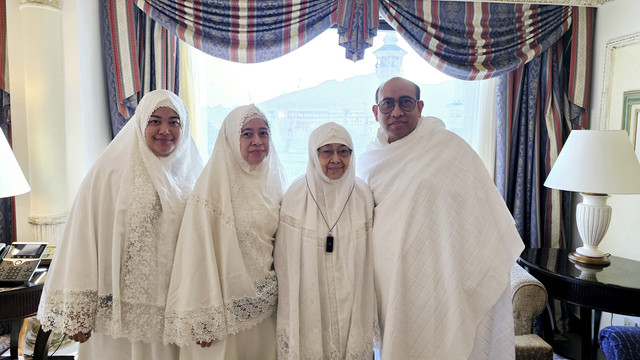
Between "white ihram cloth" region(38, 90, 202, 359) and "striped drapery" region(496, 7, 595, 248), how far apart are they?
242 centimetres

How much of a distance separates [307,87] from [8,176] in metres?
1.89

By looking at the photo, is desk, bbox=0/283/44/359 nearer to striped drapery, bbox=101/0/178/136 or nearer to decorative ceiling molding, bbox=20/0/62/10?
striped drapery, bbox=101/0/178/136

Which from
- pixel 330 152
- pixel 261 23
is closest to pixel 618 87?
pixel 330 152

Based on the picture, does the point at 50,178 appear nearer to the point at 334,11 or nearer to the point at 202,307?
the point at 202,307

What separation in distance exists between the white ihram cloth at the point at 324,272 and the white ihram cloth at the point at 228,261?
82 mm

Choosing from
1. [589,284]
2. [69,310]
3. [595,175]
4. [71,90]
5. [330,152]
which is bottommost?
[589,284]

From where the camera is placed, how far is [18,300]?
6.05 feet

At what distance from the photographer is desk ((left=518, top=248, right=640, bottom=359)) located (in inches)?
80.8

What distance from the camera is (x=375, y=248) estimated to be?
5.38 ft

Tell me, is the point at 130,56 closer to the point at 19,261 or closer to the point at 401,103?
the point at 19,261

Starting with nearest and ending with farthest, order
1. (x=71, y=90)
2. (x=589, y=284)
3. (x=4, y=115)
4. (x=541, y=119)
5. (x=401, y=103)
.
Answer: (x=401, y=103) → (x=589, y=284) → (x=71, y=90) → (x=4, y=115) → (x=541, y=119)

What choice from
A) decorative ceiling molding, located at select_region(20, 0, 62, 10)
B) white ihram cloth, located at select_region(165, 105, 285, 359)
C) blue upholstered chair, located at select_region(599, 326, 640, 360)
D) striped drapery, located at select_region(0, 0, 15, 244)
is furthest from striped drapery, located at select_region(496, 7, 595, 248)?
striped drapery, located at select_region(0, 0, 15, 244)

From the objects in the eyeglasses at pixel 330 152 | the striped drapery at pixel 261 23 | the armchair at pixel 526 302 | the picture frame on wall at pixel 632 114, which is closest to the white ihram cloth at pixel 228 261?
the eyeglasses at pixel 330 152

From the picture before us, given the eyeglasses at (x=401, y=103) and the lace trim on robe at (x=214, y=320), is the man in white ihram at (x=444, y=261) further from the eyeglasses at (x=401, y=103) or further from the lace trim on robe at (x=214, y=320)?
the lace trim on robe at (x=214, y=320)
